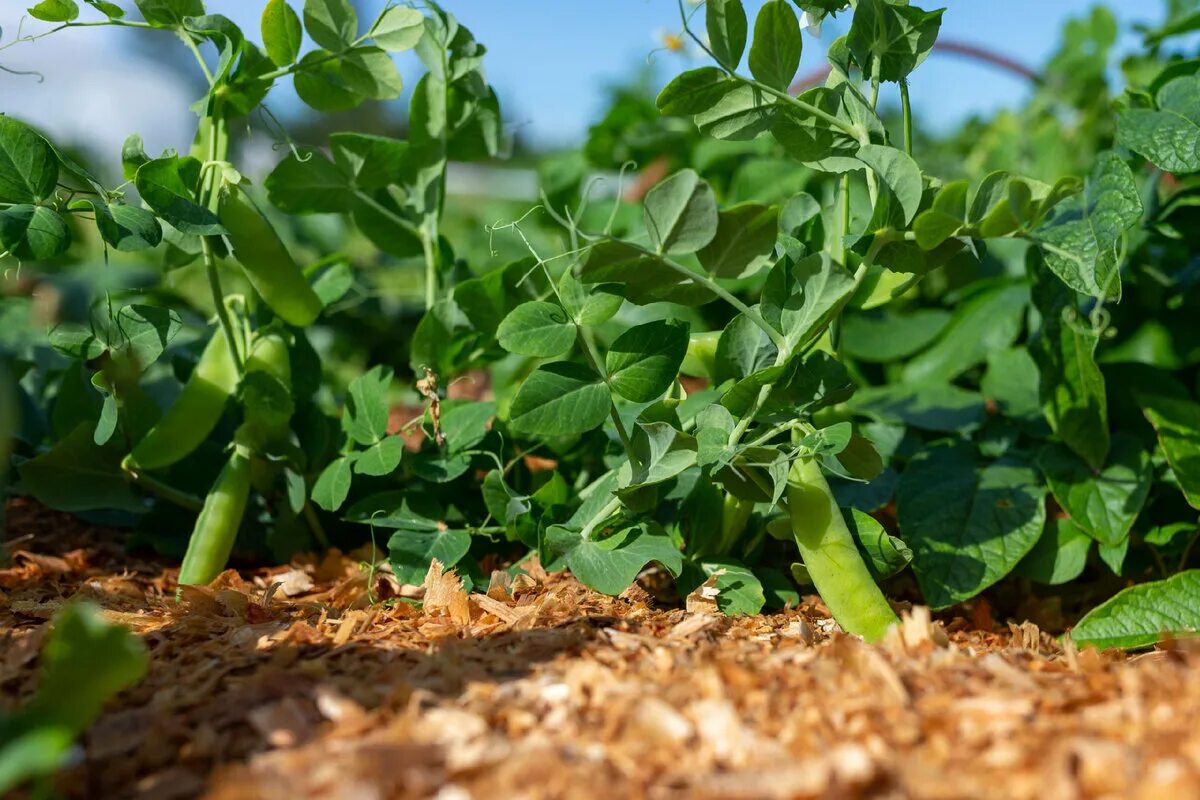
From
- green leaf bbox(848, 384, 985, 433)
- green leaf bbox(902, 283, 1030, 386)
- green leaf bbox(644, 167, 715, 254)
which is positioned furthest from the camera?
green leaf bbox(902, 283, 1030, 386)

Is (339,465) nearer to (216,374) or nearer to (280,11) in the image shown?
(216,374)

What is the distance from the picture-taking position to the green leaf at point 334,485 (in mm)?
1139

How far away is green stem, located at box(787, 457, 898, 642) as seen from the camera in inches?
39.9

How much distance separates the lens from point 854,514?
108 cm

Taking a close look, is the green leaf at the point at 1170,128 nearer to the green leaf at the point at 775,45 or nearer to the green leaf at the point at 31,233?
the green leaf at the point at 775,45

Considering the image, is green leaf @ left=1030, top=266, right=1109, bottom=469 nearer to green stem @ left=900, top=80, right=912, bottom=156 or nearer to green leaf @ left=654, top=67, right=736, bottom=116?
green stem @ left=900, top=80, right=912, bottom=156

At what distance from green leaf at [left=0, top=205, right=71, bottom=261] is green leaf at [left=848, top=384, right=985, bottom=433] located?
1.07 metres

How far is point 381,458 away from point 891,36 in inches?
28.2

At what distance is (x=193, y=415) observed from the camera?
119cm

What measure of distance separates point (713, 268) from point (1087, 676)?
1.66ft

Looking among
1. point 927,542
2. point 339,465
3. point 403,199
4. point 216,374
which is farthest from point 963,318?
point 216,374

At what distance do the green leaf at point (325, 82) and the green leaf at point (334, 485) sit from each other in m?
0.46

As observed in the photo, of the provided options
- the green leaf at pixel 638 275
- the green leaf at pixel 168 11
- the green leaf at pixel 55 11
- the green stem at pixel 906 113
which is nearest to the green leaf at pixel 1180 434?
the green stem at pixel 906 113

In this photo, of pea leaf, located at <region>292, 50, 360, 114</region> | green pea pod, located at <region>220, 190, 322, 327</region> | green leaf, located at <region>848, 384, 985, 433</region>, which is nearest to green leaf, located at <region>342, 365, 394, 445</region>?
green pea pod, located at <region>220, 190, 322, 327</region>
